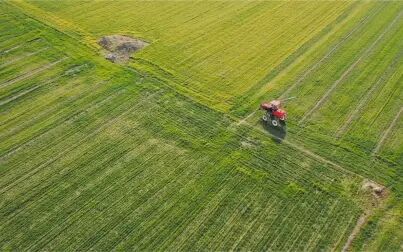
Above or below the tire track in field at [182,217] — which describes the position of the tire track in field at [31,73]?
above

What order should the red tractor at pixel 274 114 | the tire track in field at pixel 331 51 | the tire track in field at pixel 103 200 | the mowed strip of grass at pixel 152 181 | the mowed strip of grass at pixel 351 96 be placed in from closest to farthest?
the mowed strip of grass at pixel 152 181 → the tire track in field at pixel 103 200 → the mowed strip of grass at pixel 351 96 → the red tractor at pixel 274 114 → the tire track in field at pixel 331 51

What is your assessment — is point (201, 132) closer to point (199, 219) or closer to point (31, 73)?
point (199, 219)

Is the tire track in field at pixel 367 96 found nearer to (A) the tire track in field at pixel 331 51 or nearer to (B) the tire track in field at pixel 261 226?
(A) the tire track in field at pixel 331 51

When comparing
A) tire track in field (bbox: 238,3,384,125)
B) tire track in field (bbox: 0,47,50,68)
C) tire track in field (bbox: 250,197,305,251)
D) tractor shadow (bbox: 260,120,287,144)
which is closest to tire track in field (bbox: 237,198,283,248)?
tire track in field (bbox: 250,197,305,251)

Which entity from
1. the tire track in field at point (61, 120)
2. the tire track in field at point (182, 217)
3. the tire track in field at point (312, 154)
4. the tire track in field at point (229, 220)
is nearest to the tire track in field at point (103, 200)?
the tire track in field at point (182, 217)

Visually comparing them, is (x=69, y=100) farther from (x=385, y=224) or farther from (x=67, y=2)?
(x=385, y=224)

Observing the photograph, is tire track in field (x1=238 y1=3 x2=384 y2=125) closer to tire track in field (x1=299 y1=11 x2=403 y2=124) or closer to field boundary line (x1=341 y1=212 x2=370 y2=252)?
tire track in field (x1=299 y1=11 x2=403 y2=124)

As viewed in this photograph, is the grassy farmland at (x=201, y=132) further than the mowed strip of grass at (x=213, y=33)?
No

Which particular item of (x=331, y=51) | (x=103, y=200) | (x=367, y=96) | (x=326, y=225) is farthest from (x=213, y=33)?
(x=326, y=225)
